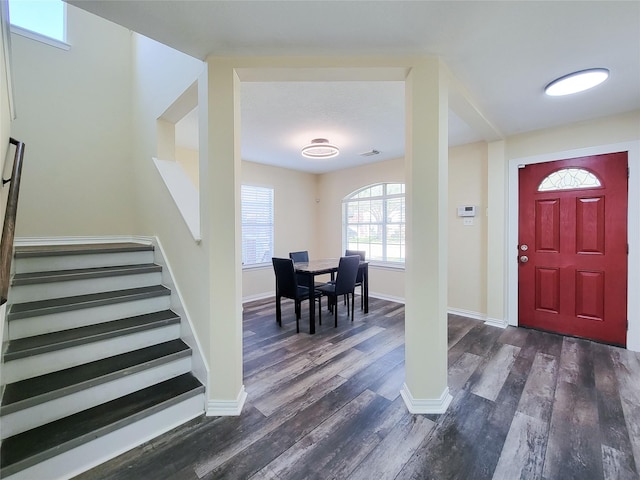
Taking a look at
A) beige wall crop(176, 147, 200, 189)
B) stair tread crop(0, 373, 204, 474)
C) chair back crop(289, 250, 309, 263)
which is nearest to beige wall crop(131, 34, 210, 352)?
stair tread crop(0, 373, 204, 474)

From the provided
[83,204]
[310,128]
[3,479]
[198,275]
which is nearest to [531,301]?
[310,128]

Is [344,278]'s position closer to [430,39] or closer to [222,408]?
[222,408]

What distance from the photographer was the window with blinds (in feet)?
15.8

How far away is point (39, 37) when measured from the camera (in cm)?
289

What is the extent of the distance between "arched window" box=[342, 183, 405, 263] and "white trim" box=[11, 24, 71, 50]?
438 cm

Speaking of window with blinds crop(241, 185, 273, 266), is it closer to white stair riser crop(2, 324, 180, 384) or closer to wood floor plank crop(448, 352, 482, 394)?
white stair riser crop(2, 324, 180, 384)

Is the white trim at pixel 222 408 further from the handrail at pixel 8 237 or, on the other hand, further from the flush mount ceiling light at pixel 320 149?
the flush mount ceiling light at pixel 320 149

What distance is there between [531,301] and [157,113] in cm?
473

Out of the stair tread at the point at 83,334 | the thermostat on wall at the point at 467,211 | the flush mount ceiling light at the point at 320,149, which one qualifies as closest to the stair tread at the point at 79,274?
the stair tread at the point at 83,334

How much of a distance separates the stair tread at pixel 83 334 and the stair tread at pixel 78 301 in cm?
15

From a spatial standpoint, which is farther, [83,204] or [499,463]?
[83,204]

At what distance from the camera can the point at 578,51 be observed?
1766 mm

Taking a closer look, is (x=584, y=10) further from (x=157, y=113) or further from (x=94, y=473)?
(x=94, y=473)

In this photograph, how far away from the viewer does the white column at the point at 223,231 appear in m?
1.79
